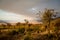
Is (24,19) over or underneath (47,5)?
underneath

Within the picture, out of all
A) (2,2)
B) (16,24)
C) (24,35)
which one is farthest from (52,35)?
(2,2)

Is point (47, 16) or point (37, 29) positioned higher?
point (47, 16)

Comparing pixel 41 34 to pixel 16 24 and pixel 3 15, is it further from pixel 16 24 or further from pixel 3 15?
pixel 3 15

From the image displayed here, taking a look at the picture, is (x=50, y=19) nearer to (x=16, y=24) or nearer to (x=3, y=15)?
(x=16, y=24)

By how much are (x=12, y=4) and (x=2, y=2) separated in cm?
33

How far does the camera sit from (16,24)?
4.57 m

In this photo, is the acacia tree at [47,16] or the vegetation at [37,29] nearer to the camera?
the vegetation at [37,29]

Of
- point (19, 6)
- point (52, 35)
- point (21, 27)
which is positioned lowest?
point (52, 35)

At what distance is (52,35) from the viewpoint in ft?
15.3

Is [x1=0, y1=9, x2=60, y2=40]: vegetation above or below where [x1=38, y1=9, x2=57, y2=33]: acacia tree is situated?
below

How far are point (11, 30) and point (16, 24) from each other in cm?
25

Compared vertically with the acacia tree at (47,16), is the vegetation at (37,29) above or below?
below

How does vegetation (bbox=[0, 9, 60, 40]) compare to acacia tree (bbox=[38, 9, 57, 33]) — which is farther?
acacia tree (bbox=[38, 9, 57, 33])

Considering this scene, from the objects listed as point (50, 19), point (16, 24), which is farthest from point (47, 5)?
point (16, 24)
